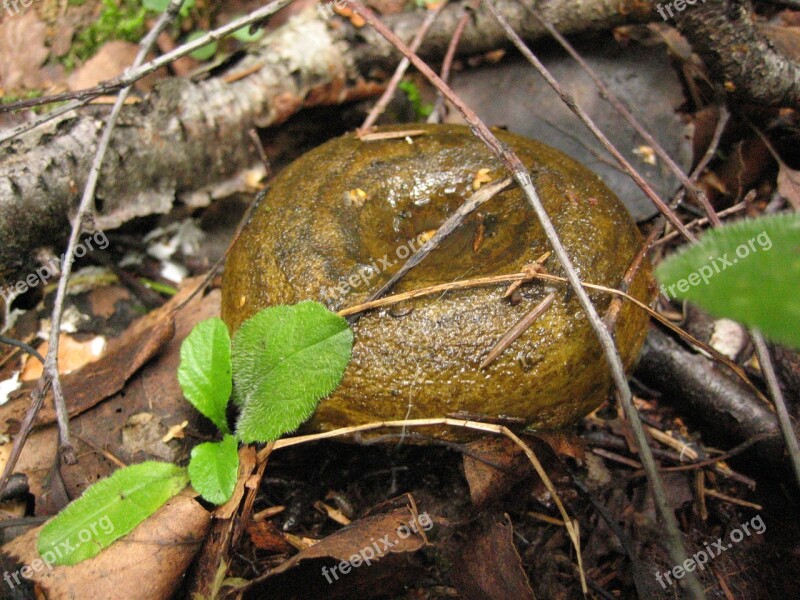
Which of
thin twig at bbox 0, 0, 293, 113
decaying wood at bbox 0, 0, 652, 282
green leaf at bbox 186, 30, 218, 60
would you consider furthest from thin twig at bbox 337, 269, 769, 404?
green leaf at bbox 186, 30, 218, 60

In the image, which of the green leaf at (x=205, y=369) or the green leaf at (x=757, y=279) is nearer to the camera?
the green leaf at (x=757, y=279)

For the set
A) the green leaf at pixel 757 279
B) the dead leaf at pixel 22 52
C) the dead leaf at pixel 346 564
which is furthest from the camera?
the dead leaf at pixel 22 52

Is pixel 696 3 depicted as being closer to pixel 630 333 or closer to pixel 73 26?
pixel 630 333

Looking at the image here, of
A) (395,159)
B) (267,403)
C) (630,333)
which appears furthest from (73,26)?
(630,333)

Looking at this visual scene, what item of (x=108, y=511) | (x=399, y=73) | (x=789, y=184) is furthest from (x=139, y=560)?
(x=789, y=184)

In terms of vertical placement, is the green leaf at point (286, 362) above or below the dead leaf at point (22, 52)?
below

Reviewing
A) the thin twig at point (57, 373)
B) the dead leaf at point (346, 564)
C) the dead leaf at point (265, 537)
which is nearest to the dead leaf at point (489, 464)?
the dead leaf at point (346, 564)

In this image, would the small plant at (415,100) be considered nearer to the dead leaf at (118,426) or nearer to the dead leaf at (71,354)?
the dead leaf at (118,426)

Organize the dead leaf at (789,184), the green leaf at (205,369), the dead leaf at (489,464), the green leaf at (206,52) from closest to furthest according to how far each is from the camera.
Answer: the dead leaf at (489,464) < the green leaf at (205,369) < the dead leaf at (789,184) < the green leaf at (206,52)
